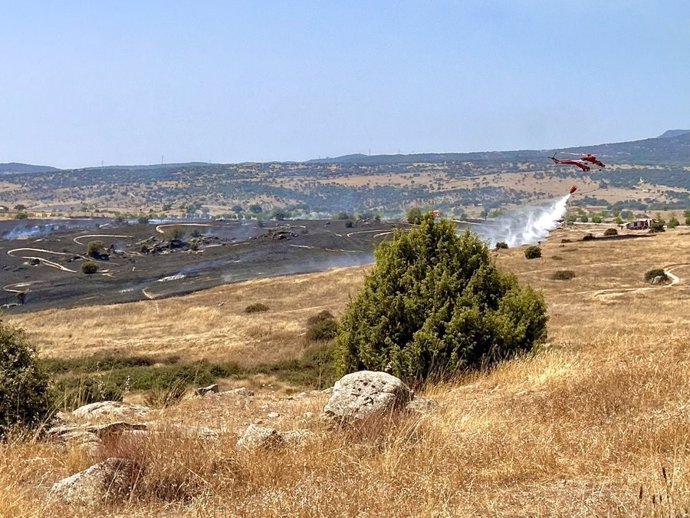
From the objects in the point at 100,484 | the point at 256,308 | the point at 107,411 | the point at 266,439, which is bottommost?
the point at 256,308

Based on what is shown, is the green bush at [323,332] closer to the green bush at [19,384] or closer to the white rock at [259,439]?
the green bush at [19,384]

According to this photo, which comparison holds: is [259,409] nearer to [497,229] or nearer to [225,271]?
[225,271]

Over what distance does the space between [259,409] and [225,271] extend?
77.3 meters

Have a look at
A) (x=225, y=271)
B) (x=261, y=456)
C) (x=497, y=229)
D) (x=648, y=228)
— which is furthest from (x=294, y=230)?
(x=261, y=456)

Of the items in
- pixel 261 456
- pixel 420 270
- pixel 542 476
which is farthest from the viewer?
pixel 420 270

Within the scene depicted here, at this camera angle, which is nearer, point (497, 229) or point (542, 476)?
point (542, 476)

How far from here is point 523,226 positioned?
381 feet

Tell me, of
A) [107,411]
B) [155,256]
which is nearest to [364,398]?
[107,411]

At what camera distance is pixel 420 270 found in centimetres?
1495

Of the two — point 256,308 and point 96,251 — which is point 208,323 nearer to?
point 256,308

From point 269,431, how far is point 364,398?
5.61ft

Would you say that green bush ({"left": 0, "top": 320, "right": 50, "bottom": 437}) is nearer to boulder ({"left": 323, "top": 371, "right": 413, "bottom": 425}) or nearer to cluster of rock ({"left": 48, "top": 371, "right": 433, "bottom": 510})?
cluster of rock ({"left": 48, "top": 371, "right": 433, "bottom": 510})

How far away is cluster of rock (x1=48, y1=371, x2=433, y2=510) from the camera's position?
586cm

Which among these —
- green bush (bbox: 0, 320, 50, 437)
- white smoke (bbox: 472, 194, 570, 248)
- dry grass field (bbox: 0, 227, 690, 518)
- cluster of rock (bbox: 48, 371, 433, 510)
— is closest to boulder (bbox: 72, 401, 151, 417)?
dry grass field (bbox: 0, 227, 690, 518)
